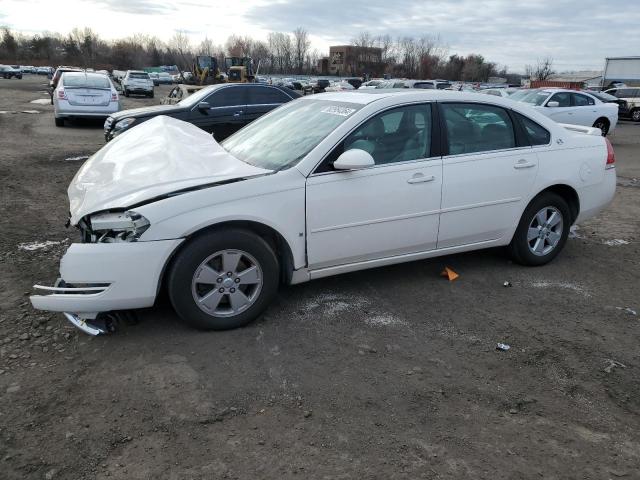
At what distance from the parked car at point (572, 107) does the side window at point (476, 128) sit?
11.1 meters

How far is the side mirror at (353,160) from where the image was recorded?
3.71m

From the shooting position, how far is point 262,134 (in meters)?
4.62

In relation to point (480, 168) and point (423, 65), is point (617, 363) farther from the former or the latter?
point (423, 65)

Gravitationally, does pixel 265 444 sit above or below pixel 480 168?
below

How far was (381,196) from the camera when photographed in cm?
398

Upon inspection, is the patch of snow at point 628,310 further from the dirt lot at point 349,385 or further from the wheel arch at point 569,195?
the wheel arch at point 569,195

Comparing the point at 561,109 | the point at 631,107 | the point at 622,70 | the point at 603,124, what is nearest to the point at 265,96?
the point at 561,109

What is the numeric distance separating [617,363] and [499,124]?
2263 millimetres

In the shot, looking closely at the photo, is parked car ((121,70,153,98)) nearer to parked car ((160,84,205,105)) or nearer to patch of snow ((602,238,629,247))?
parked car ((160,84,205,105))

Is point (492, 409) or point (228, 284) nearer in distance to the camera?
point (492, 409)

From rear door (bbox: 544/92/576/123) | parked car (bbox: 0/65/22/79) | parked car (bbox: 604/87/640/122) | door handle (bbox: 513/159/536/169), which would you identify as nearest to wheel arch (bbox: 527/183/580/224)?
door handle (bbox: 513/159/536/169)

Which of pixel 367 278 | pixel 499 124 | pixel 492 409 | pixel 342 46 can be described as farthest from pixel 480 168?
pixel 342 46

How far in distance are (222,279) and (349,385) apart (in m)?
1.15

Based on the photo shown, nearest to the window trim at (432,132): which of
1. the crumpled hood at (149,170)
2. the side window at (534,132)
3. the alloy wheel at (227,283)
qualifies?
the crumpled hood at (149,170)
